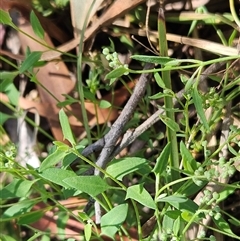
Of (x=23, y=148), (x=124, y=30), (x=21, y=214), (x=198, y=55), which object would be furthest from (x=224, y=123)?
(x=23, y=148)

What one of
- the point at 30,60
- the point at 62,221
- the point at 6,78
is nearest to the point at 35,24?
the point at 30,60

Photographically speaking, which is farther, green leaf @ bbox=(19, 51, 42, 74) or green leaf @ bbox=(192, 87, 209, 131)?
green leaf @ bbox=(19, 51, 42, 74)

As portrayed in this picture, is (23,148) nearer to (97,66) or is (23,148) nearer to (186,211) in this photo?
(97,66)

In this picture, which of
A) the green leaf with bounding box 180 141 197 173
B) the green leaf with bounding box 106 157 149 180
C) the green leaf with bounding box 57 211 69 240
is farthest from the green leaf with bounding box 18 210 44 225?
the green leaf with bounding box 180 141 197 173

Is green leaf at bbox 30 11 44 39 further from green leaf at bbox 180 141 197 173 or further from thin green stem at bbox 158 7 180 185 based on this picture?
green leaf at bbox 180 141 197 173

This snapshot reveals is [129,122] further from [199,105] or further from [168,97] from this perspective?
[199,105]
